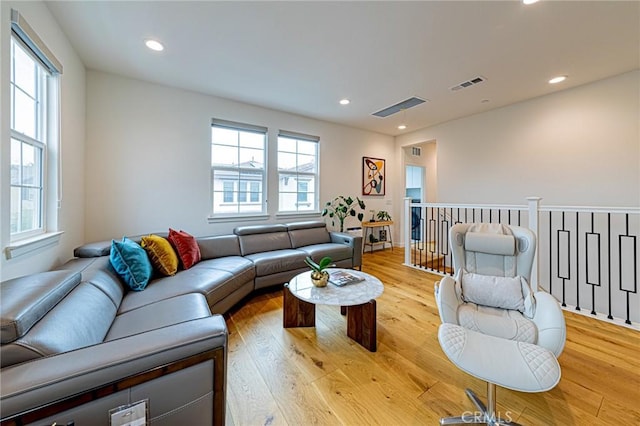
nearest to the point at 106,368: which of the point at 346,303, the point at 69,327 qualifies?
the point at 69,327

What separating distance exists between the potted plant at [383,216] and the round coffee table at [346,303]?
3.28 meters

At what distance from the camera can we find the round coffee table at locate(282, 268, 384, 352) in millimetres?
1948

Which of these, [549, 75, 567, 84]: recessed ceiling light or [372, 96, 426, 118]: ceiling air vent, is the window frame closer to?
[372, 96, 426, 118]: ceiling air vent

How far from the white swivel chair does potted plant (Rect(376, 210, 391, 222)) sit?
3390mm

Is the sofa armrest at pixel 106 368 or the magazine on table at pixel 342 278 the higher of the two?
the sofa armrest at pixel 106 368

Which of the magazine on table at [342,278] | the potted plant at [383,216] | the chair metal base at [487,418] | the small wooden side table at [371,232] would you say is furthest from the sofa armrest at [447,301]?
the potted plant at [383,216]

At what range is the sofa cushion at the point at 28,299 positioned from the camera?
2.84 ft

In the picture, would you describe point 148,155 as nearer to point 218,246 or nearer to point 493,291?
point 218,246

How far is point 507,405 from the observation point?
1445 millimetres

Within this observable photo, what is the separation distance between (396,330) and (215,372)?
5.62ft

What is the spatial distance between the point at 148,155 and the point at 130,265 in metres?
1.77

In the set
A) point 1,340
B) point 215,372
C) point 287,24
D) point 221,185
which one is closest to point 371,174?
point 221,185

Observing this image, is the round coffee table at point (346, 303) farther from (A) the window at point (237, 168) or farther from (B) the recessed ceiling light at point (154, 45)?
(B) the recessed ceiling light at point (154, 45)

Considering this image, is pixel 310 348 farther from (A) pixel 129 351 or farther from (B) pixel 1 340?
(B) pixel 1 340
